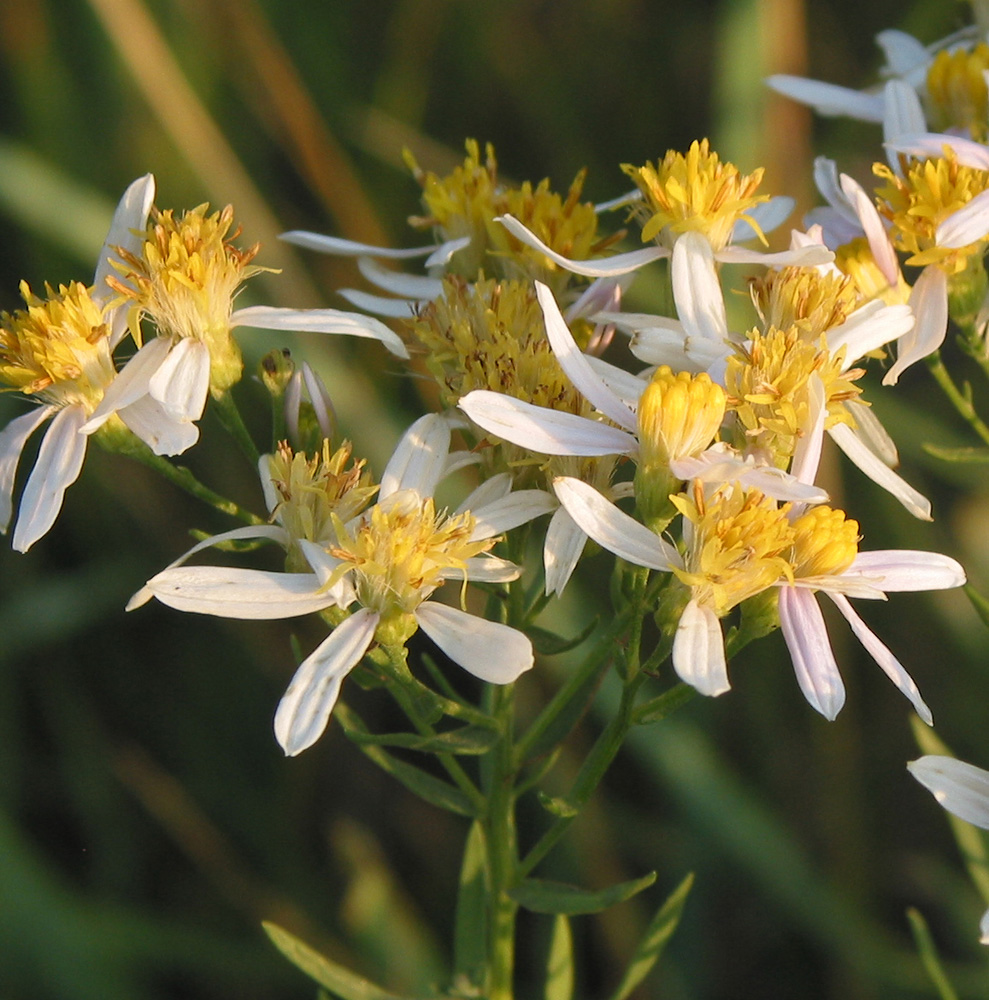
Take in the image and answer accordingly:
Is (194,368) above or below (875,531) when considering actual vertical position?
above

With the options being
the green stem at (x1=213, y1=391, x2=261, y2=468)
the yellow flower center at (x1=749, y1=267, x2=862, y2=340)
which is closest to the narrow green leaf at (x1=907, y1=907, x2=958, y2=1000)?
the yellow flower center at (x1=749, y1=267, x2=862, y2=340)

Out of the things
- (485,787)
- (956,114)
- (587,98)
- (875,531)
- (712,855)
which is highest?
(587,98)

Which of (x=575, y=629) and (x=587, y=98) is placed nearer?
(x=575, y=629)

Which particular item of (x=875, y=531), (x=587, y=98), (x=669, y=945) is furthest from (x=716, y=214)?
(x=587, y=98)

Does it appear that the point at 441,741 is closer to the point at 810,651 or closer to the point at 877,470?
the point at 810,651

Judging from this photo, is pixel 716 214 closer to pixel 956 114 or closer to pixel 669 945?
pixel 956 114

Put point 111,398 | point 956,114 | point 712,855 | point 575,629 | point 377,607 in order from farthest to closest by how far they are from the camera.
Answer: point 712,855, point 575,629, point 956,114, point 111,398, point 377,607

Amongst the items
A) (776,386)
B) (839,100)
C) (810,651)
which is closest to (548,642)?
(810,651)

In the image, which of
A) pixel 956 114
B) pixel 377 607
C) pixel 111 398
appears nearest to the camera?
pixel 377 607
